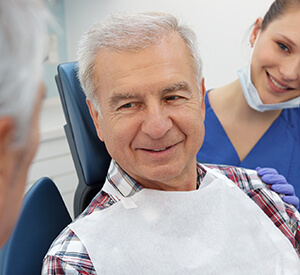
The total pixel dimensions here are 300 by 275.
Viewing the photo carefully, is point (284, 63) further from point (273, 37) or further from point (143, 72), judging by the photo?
point (143, 72)

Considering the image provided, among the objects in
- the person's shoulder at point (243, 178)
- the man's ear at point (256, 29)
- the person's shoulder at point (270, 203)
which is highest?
the man's ear at point (256, 29)

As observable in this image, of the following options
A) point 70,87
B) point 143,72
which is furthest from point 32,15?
point 70,87

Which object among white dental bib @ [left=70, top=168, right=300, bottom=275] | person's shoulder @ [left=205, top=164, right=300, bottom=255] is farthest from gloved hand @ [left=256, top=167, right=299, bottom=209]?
white dental bib @ [left=70, top=168, right=300, bottom=275]

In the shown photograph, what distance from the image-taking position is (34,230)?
1018mm

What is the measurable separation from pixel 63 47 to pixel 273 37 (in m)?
1.71

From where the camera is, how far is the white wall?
2.24 metres

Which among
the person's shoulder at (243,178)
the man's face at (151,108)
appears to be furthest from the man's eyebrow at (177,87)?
the person's shoulder at (243,178)

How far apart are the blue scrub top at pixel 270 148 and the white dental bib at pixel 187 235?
41 centimetres

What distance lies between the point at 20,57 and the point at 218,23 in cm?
206

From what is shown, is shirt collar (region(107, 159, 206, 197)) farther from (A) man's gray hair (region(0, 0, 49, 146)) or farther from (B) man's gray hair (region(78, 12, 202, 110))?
(A) man's gray hair (region(0, 0, 49, 146))

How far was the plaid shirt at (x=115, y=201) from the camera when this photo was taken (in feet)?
3.06

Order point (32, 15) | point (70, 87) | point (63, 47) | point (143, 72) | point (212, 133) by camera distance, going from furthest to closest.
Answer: point (63, 47) → point (212, 133) → point (70, 87) → point (143, 72) → point (32, 15)

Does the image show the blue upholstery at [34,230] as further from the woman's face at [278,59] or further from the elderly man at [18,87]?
the woman's face at [278,59]

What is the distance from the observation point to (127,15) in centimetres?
104
